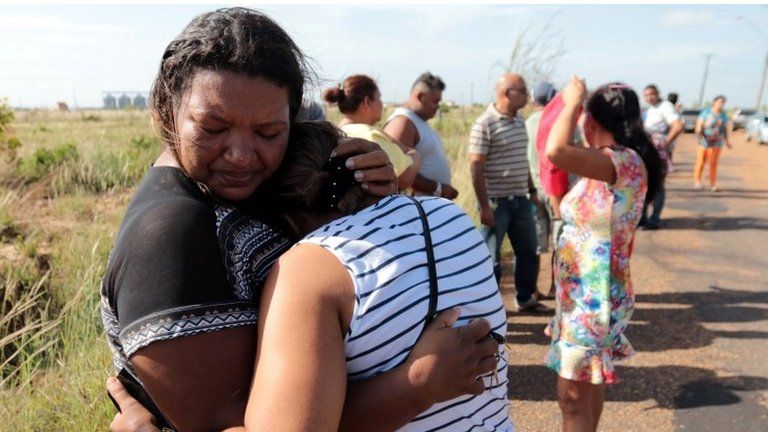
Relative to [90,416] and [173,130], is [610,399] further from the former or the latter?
[173,130]

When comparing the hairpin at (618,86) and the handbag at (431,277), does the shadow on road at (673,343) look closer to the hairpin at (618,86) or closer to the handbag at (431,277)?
the hairpin at (618,86)

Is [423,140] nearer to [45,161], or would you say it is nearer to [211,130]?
[211,130]

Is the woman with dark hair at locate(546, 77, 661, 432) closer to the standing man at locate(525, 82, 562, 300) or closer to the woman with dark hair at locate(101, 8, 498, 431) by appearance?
the woman with dark hair at locate(101, 8, 498, 431)

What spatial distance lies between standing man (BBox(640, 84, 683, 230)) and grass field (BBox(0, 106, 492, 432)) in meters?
2.73

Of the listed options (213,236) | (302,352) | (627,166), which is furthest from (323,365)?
(627,166)

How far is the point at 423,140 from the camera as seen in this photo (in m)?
4.58

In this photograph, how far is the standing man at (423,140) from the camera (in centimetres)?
445

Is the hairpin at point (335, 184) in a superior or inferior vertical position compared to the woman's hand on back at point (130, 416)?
superior

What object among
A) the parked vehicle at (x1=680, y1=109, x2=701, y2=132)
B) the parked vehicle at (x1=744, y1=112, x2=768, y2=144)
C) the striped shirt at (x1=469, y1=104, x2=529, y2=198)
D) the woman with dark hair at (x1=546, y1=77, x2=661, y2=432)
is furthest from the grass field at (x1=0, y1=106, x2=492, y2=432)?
the parked vehicle at (x1=680, y1=109, x2=701, y2=132)

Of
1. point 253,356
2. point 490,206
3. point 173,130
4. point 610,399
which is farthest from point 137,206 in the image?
point 490,206

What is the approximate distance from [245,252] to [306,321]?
0.78 ft

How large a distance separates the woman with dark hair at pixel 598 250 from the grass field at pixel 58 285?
1.99 meters

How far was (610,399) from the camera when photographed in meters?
3.76

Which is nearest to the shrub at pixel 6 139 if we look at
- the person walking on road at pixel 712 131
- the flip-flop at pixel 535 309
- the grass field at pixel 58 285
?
the grass field at pixel 58 285
